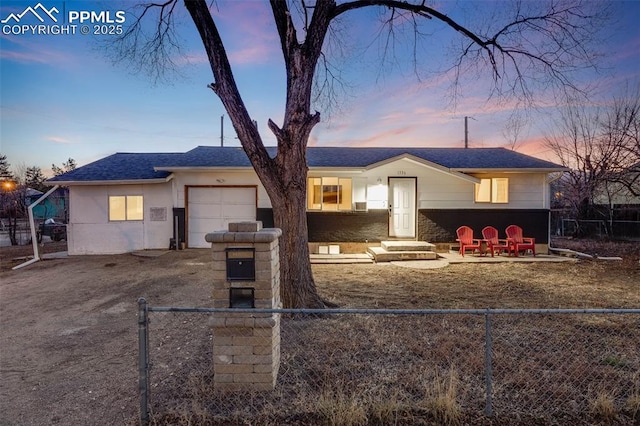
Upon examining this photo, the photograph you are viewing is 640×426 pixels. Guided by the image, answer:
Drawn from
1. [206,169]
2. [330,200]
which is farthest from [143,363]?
[206,169]

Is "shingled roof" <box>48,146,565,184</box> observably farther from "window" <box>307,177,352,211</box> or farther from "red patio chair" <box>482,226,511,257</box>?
"red patio chair" <box>482,226,511,257</box>

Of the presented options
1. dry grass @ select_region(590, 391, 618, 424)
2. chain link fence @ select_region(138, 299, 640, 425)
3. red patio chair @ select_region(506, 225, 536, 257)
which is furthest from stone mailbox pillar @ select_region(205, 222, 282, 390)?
red patio chair @ select_region(506, 225, 536, 257)

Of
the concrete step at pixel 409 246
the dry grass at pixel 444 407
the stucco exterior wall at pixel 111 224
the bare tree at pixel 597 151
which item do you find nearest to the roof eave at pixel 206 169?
the stucco exterior wall at pixel 111 224

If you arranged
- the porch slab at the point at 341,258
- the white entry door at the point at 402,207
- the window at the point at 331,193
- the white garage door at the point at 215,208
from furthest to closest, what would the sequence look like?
1. the white garage door at the point at 215,208
2. the white entry door at the point at 402,207
3. the window at the point at 331,193
4. the porch slab at the point at 341,258

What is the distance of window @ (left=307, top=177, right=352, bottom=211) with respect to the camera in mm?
12320

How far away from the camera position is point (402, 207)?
A: 1253cm

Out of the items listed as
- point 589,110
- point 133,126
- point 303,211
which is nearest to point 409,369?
point 303,211

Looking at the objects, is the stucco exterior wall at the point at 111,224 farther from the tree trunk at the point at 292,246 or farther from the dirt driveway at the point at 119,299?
the tree trunk at the point at 292,246

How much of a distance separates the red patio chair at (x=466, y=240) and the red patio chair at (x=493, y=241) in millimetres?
340

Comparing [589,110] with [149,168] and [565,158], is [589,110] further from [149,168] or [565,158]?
[149,168]

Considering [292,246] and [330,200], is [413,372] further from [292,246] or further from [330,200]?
[330,200]

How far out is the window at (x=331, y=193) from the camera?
40.4 feet

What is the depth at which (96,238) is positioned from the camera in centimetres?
1250

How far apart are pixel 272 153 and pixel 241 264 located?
12.0 metres
